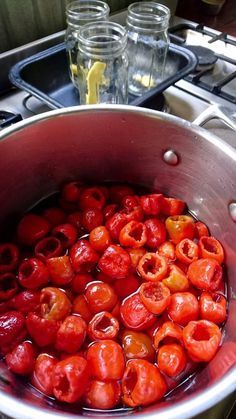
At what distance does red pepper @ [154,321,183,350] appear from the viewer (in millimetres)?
592

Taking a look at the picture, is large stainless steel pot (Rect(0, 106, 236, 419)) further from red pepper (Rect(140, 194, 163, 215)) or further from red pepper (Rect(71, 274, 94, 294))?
red pepper (Rect(71, 274, 94, 294))

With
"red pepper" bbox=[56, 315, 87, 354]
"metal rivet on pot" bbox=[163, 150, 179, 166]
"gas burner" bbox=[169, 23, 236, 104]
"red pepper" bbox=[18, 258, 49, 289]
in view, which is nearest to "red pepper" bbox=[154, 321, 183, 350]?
"red pepper" bbox=[56, 315, 87, 354]

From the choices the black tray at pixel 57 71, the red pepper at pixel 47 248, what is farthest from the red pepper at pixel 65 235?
the black tray at pixel 57 71

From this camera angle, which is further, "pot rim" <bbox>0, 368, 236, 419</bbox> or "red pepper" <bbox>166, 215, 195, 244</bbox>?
"red pepper" <bbox>166, 215, 195, 244</bbox>

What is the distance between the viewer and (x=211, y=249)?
0.72m

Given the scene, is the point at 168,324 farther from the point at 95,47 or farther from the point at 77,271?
the point at 95,47

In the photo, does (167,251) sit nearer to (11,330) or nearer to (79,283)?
(79,283)

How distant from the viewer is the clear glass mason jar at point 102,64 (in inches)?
32.0

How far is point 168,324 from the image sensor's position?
0.61 m

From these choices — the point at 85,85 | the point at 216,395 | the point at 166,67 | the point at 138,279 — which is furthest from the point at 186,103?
the point at 216,395

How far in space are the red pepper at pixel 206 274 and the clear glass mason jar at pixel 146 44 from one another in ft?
1.70

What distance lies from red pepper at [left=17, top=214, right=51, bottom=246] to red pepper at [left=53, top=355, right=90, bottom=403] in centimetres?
27

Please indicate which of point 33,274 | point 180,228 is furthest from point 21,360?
point 180,228

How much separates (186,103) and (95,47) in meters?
0.29
